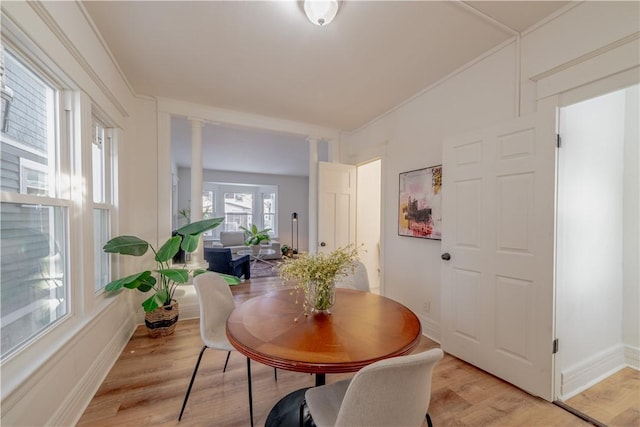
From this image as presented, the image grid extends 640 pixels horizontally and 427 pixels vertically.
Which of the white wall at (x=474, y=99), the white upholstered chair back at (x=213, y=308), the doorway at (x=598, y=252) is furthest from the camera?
the doorway at (x=598, y=252)

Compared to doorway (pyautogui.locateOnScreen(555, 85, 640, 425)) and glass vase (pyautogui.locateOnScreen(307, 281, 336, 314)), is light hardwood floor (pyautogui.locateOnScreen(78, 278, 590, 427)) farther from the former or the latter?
glass vase (pyautogui.locateOnScreen(307, 281, 336, 314))

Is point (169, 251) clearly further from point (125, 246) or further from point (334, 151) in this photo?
point (334, 151)

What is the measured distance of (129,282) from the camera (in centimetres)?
227

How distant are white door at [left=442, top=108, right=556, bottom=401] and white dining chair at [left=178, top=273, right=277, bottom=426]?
180 cm

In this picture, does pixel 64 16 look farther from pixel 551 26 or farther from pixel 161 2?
pixel 551 26

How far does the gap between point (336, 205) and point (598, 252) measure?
2.63 meters

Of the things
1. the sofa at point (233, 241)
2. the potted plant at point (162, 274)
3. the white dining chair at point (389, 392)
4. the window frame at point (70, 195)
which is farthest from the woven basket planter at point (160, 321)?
the sofa at point (233, 241)

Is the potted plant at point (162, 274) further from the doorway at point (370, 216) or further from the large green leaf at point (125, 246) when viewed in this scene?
the doorway at point (370, 216)

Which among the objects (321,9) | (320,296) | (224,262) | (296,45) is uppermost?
(296,45)

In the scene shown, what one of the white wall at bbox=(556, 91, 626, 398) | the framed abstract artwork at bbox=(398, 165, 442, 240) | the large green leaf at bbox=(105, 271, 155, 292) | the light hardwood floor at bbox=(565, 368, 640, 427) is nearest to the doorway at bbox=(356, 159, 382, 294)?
the framed abstract artwork at bbox=(398, 165, 442, 240)

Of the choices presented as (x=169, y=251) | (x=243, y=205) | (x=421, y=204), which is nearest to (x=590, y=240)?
(x=421, y=204)

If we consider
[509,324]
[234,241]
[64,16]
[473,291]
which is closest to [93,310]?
[64,16]

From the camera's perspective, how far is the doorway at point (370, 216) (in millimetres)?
4230

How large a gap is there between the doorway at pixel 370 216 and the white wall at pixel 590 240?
8.17 ft
